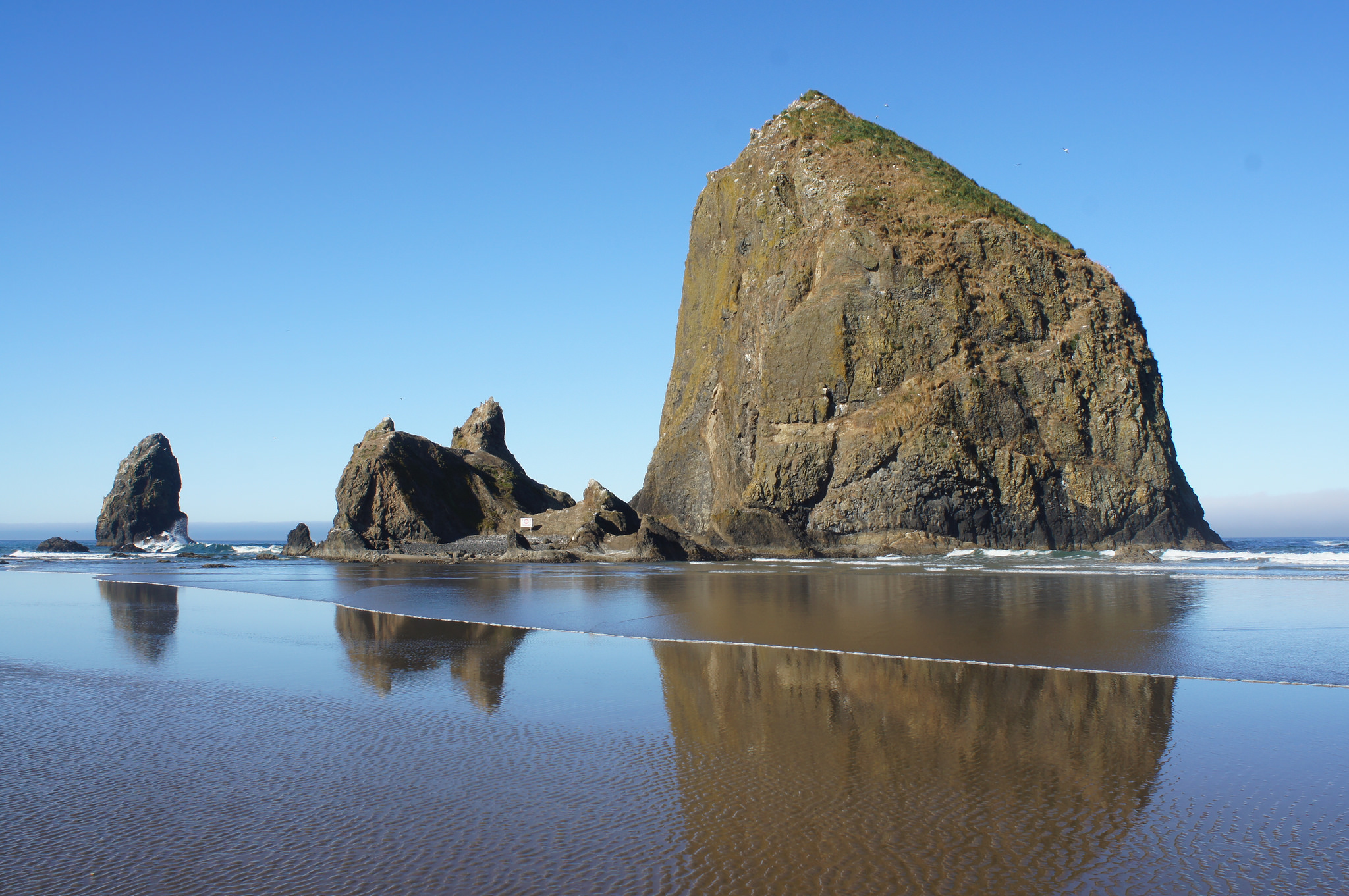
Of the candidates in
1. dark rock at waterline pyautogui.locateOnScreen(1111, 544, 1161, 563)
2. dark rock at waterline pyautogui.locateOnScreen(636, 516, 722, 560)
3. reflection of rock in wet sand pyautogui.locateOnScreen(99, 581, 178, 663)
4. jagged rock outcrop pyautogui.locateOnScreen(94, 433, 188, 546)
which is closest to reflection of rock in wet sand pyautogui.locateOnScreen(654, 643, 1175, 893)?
reflection of rock in wet sand pyautogui.locateOnScreen(99, 581, 178, 663)

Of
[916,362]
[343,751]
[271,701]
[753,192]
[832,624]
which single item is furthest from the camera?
[753,192]

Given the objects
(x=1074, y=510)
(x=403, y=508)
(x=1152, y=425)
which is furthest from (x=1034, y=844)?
(x=403, y=508)

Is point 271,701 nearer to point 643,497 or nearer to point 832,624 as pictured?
point 832,624

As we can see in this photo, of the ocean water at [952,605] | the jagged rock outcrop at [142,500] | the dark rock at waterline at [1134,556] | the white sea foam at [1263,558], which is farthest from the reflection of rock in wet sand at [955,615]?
the jagged rock outcrop at [142,500]

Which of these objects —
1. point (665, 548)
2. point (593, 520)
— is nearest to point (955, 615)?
point (665, 548)

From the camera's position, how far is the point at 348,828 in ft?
13.4

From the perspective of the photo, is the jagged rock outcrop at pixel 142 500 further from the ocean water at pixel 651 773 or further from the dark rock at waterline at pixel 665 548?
the ocean water at pixel 651 773

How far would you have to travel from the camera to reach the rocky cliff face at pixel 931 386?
39562mm

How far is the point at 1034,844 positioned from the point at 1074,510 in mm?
39908

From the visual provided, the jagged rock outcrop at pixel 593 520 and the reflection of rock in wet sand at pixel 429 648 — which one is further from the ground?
the jagged rock outcrop at pixel 593 520

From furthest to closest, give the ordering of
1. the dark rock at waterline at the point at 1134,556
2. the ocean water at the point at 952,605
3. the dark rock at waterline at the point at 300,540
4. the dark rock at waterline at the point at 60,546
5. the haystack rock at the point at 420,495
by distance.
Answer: the dark rock at waterline at the point at 60,546
the dark rock at waterline at the point at 300,540
the haystack rock at the point at 420,495
the dark rock at waterline at the point at 1134,556
the ocean water at the point at 952,605

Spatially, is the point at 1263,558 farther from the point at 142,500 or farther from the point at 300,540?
the point at 142,500

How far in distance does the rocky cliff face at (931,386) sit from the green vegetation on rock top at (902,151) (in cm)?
27

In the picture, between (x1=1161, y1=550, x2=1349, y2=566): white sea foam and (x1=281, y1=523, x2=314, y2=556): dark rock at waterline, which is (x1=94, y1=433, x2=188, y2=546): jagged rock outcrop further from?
(x1=1161, y1=550, x2=1349, y2=566): white sea foam
